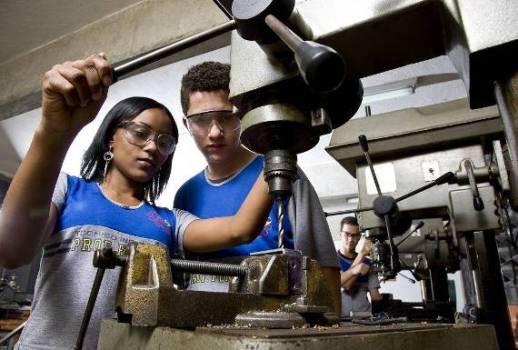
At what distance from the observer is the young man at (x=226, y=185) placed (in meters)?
1.03

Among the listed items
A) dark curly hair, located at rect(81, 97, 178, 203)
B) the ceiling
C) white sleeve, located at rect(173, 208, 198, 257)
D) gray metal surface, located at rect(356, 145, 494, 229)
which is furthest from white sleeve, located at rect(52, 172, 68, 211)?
the ceiling

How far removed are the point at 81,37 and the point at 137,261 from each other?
2453 millimetres

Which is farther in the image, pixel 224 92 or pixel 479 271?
pixel 224 92

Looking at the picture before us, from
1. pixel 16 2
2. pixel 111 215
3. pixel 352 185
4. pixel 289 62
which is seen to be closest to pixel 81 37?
pixel 16 2

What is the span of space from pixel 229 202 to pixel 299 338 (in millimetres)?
794

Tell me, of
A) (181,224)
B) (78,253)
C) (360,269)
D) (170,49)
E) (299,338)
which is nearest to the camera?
(299,338)

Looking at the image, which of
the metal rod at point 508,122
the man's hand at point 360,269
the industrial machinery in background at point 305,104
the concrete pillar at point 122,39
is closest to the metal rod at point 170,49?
the industrial machinery in background at point 305,104

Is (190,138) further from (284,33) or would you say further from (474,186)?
(284,33)

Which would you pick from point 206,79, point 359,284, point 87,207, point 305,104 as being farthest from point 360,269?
point 305,104

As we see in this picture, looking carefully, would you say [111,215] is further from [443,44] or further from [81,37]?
[81,37]

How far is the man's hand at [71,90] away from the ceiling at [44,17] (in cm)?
199

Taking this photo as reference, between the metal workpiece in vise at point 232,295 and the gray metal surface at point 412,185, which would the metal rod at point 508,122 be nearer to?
the metal workpiece in vise at point 232,295

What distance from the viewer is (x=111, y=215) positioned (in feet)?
3.09

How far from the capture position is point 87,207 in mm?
926
